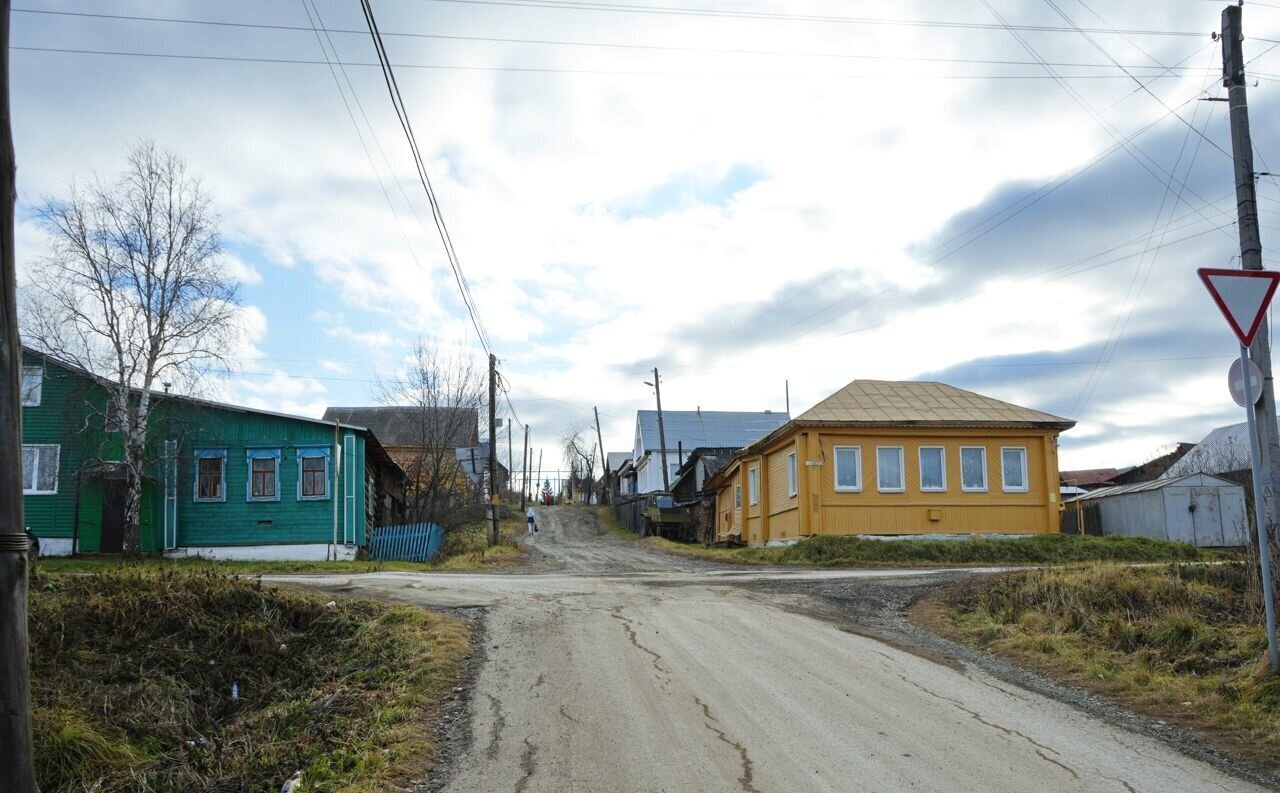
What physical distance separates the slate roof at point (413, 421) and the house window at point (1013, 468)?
74.1 feet

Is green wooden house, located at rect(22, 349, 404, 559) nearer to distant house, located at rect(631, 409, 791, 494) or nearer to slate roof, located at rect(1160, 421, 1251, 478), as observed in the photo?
distant house, located at rect(631, 409, 791, 494)

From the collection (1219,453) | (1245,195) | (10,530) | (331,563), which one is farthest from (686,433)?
(10,530)

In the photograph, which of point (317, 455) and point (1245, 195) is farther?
point (317, 455)

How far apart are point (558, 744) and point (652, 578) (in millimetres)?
10361

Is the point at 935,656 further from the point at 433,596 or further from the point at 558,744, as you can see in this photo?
the point at 433,596

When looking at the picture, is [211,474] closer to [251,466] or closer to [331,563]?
[251,466]

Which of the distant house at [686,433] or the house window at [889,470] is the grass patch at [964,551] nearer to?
the house window at [889,470]

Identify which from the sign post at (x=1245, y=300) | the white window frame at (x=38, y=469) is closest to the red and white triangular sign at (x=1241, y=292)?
the sign post at (x=1245, y=300)

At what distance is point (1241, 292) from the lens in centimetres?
789

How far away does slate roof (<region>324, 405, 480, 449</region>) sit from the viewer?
4353cm

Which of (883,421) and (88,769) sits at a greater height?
(883,421)

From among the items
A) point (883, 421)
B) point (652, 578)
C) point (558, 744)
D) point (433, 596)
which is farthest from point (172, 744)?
point (883, 421)

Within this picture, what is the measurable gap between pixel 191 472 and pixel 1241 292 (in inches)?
1102

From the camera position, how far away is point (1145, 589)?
11.3 metres
